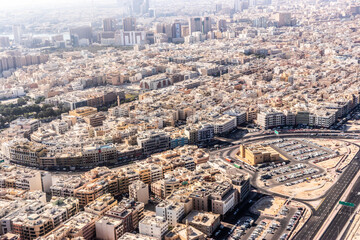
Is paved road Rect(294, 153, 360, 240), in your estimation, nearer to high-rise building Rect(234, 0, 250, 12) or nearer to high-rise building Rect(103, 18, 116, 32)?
high-rise building Rect(103, 18, 116, 32)

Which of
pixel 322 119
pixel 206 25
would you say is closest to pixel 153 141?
pixel 322 119

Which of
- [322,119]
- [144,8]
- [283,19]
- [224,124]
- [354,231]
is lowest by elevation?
[354,231]

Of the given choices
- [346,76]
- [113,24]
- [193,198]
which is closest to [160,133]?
[193,198]

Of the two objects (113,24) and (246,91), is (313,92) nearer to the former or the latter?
(246,91)

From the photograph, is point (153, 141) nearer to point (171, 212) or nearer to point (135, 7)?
point (171, 212)

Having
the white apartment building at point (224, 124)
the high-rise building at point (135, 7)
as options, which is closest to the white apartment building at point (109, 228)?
the white apartment building at point (224, 124)
